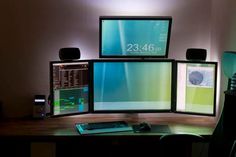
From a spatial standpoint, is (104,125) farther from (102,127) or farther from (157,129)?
(157,129)

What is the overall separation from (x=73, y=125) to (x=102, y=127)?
249 mm

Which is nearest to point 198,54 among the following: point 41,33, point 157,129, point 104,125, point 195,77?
point 195,77

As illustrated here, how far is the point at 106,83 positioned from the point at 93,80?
0.10 meters

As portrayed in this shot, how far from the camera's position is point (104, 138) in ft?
8.61

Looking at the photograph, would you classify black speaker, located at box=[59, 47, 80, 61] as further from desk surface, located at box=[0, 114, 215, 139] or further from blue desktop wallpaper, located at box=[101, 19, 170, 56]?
desk surface, located at box=[0, 114, 215, 139]

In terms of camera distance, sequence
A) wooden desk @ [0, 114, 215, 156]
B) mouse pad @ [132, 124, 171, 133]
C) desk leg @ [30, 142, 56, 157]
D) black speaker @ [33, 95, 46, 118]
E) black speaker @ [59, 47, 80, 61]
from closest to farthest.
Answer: wooden desk @ [0, 114, 215, 156] → mouse pad @ [132, 124, 171, 133] → black speaker @ [59, 47, 80, 61] → black speaker @ [33, 95, 46, 118] → desk leg @ [30, 142, 56, 157]

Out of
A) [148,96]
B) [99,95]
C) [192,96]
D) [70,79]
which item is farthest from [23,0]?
[192,96]

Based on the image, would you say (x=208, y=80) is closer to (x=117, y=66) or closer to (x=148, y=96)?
(x=148, y=96)

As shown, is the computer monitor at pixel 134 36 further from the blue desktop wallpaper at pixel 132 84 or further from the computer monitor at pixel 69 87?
the computer monitor at pixel 69 87

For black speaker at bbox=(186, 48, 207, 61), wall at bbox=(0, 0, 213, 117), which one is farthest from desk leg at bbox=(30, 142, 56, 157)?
black speaker at bbox=(186, 48, 207, 61)

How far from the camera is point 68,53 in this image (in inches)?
114

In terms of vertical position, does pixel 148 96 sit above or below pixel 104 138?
above

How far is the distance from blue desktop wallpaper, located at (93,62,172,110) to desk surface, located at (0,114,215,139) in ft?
0.54

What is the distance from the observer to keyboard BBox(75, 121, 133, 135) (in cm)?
270
